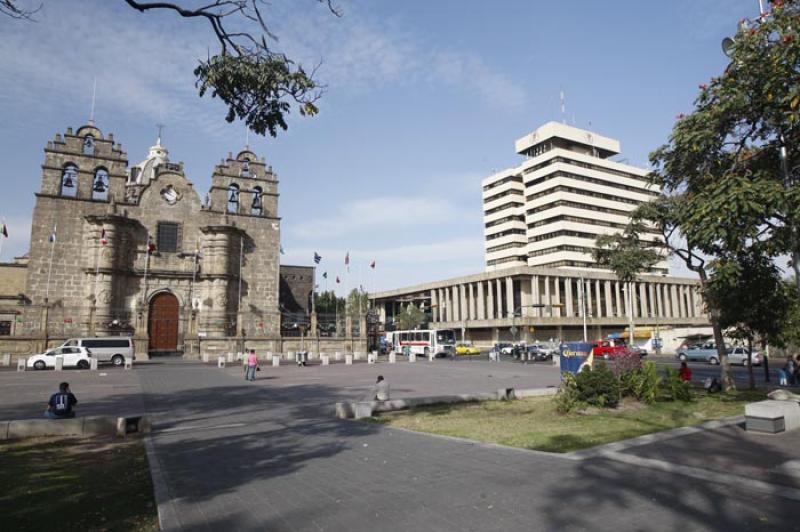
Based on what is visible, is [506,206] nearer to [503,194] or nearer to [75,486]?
[503,194]

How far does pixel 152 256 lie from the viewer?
137ft

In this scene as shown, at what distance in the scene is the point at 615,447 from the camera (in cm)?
837

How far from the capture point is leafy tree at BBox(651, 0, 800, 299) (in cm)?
984

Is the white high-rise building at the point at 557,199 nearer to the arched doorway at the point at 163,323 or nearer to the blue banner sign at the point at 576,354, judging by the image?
the arched doorway at the point at 163,323

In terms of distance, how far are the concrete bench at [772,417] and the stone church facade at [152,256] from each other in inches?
1378

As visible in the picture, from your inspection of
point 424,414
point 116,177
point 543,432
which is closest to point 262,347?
point 116,177

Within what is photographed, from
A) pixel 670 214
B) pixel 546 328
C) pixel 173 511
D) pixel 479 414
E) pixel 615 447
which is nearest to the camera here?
pixel 173 511

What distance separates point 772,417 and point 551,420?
13.8 feet

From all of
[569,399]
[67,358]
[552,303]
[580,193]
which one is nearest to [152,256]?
[67,358]

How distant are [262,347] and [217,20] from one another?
34906 millimetres

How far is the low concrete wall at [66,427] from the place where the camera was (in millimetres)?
10148

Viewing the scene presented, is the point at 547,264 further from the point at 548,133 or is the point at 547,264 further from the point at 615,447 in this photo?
the point at 615,447

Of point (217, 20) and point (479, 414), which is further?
point (479, 414)

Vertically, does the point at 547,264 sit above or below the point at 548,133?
below
